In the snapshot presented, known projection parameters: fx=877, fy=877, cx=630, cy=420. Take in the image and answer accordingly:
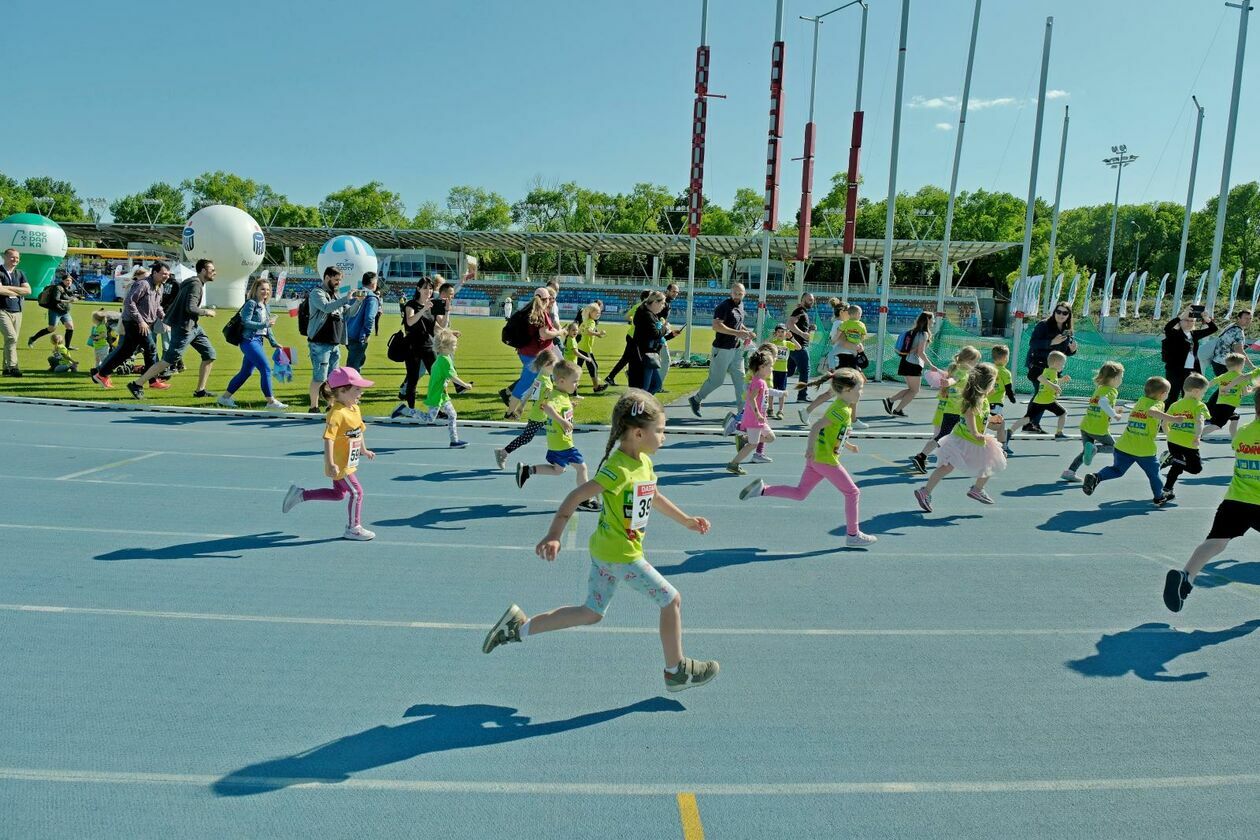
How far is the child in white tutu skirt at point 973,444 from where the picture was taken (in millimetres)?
8750

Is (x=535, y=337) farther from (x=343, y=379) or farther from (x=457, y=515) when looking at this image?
(x=343, y=379)

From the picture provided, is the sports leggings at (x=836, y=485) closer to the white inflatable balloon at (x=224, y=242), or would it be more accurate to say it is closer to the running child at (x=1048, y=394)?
the running child at (x=1048, y=394)

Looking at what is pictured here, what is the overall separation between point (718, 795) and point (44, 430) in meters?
11.5

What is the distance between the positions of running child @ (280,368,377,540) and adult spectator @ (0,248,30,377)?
10359 mm

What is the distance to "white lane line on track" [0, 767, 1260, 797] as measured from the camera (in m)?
3.70

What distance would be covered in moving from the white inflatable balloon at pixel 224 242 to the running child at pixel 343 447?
35847 mm

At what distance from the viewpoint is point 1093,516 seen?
9.21 metres

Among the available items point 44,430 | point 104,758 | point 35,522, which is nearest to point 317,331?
point 44,430

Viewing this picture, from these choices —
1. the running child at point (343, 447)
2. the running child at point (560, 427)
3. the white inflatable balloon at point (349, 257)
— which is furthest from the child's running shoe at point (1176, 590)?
the white inflatable balloon at point (349, 257)

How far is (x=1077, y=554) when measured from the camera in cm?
Answer: 771

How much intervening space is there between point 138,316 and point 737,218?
11226 centimetres

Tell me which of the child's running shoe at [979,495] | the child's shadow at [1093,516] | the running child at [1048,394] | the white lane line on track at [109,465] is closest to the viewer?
the child's shadow at [1093,516]

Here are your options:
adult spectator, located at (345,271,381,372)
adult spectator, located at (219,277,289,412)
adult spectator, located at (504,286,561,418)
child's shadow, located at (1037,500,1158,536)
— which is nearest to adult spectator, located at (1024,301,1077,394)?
child's shadow, located at (1037,500,1158,536)

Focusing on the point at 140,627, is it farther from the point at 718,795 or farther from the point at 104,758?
the point at 718,795
